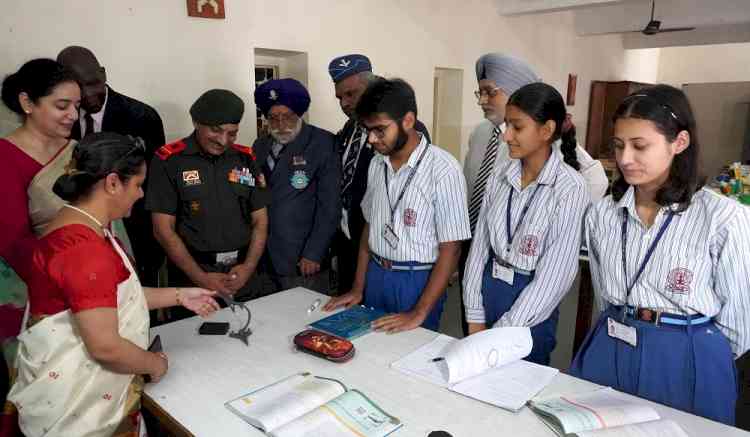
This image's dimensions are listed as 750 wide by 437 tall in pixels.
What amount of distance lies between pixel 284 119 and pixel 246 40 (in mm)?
1258

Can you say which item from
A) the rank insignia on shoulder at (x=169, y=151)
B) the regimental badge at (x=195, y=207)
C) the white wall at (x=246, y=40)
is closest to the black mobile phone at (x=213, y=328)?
the regimental badge at (x=195, y=207)

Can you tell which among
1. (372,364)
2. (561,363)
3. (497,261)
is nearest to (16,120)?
(372,364)

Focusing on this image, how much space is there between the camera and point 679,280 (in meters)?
1.34

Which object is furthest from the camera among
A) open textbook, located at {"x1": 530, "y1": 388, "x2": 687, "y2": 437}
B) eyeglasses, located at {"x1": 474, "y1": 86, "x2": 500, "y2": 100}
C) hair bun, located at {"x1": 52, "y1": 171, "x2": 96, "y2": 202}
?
eyeglasses, located at {"x1": 474, "y1": 86, "x2": 500, "y2": 100}

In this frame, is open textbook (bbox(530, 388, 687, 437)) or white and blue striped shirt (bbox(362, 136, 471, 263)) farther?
white and blue striped shirt (bbox(362, 136, 471, 263))

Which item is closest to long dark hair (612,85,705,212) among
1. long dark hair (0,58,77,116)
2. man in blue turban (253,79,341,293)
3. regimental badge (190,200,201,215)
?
man in blue turban (253,79,341,293)

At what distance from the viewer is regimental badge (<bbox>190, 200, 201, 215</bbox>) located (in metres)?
2.16

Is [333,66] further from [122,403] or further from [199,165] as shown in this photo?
[122,403]

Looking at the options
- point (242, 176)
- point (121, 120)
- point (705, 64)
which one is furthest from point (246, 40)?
point (705, 64)

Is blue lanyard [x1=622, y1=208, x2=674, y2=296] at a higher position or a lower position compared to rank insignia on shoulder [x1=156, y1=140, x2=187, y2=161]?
lower

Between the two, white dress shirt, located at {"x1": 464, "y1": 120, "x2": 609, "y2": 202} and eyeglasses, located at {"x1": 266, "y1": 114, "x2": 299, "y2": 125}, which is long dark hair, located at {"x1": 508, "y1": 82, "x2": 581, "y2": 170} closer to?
white dress shirt, located at {"x1": 464, "y1": 120, "x2": 609, "y2": 202}

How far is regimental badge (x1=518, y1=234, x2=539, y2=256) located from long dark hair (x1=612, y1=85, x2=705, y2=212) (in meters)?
Answer: 0.39

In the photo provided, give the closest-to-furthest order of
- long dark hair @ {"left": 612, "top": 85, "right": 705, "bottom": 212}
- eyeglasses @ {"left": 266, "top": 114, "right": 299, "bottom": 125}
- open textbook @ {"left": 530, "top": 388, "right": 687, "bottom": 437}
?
open textbook @ {"left": 530, "top": 388, "right": 687, "bottom": 437} → long dark hair @ {"left": 612, "top": 85, "right": 705, "bottom": 212} → eyeglasses @ {"left": 266, "top": 114, "right": 299, "bottom": 125}

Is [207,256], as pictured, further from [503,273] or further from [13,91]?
[503,273]
